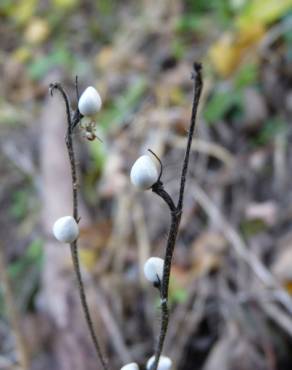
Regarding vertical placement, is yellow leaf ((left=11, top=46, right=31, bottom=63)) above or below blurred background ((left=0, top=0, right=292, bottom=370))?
above

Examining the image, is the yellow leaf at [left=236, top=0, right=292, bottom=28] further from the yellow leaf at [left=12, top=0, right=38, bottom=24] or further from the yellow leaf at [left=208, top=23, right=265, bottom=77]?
the yellow leaf at [left=12, top=0, right=38, bottom=24]

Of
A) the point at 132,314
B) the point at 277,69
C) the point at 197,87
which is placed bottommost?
the point at 197,87

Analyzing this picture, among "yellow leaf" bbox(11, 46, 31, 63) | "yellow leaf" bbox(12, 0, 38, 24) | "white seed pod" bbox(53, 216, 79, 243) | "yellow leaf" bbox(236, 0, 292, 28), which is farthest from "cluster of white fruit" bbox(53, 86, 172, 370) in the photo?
"yellow leaf" bbox(12, 0, 38, 24)

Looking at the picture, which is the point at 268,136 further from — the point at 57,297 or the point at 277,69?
the point at 57,297

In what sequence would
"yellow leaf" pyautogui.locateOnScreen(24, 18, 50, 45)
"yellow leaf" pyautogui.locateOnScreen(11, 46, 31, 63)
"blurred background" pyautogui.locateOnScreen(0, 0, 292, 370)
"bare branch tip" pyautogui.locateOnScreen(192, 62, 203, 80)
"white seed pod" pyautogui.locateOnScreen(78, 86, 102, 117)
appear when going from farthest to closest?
"yellow leaf" pyautogui.locateOnScreen(24, 18, 50, 45) → "yellow leaf" pyautogui.locateOnScreen(11, 46, 31, 63) → "blurred background" pyautogui.locateOnScreen(0, 0, 292, 370) → "white seed pod" pyautogui.locateOnScreen(78, 86, 102, 117) → "bare branch tip" pyautogui.locateOnScreen(192, 62, 203, 80)

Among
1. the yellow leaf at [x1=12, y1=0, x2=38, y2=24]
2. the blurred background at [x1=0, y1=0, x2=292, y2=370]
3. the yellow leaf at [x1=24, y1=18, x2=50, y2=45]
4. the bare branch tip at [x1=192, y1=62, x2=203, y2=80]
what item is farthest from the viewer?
the yellow leaf at [x1=12, y1=0, x2=38, y2=24]

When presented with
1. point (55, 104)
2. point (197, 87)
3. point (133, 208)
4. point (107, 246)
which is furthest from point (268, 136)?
point (197, 87)

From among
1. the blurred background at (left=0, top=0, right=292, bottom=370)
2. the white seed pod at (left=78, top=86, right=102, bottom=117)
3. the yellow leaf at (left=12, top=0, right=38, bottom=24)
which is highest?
the yellow leaf at (left=12, top=0, right=38, bottom=24)

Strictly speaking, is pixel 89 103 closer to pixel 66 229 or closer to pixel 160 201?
pixel 66 229
